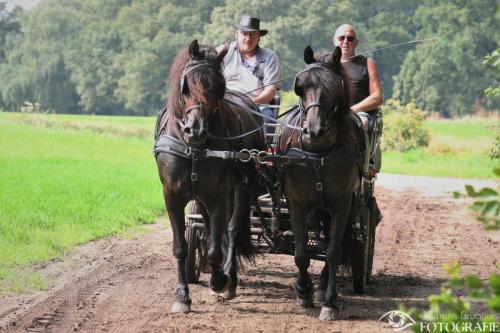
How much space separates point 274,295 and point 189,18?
65384 millimetres

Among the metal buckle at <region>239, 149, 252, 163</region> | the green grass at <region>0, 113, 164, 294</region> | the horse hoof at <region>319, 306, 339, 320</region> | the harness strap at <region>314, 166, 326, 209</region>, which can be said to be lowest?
the green grass at <region>0, 113, 164, 294</region>

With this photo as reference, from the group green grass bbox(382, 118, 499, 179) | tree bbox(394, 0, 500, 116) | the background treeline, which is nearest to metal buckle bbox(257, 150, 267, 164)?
green grass bbox(382, 118, 499, 179)

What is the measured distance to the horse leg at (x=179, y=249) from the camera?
6.92 metres

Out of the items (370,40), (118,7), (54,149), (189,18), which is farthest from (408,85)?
(118,7)

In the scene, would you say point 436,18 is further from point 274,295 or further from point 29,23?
point 274,295

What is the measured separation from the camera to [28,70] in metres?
75.7

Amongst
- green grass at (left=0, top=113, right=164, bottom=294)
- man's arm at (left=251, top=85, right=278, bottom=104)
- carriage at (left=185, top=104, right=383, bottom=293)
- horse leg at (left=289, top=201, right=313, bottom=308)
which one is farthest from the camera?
green grass at (left=0, top=113, right=164, bottom=294)

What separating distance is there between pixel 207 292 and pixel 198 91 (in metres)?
2.11

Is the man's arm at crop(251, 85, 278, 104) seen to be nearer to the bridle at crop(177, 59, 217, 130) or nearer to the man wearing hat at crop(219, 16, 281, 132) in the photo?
the man wearing hat at crop(219, 16, 281, 132)

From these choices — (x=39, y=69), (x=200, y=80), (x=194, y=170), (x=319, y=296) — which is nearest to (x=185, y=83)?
(x=200, y=80)

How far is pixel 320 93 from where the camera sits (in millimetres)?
6551

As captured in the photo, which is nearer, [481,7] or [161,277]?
[161,277]

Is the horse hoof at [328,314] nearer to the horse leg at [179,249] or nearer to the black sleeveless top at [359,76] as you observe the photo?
the horse leg at [179,249]

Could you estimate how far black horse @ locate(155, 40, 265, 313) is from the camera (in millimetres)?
6695
